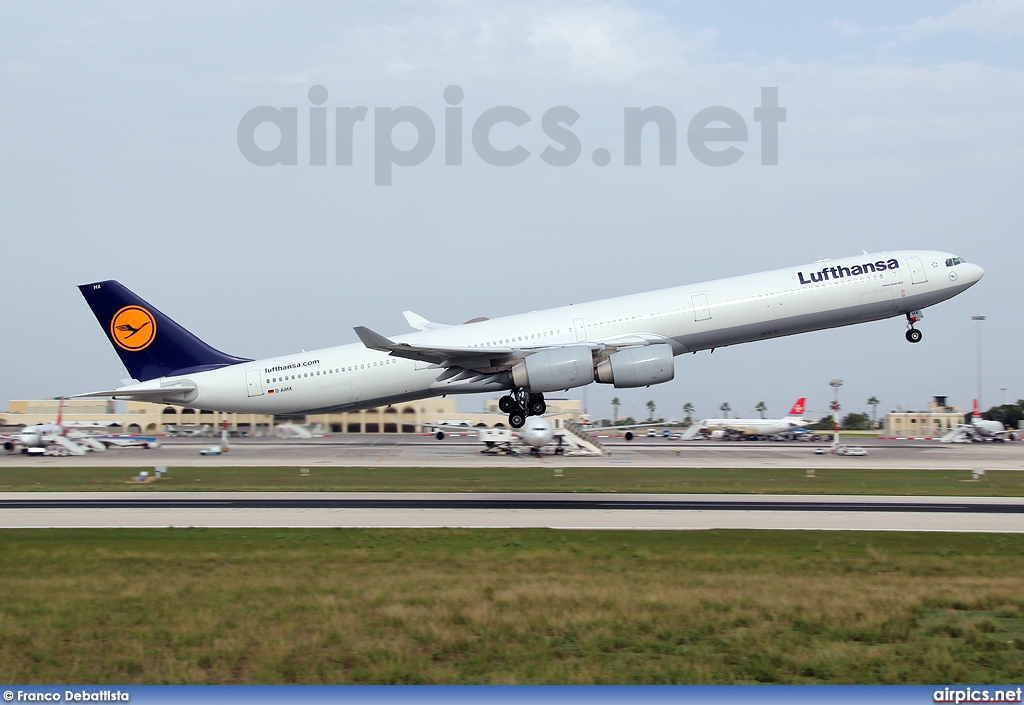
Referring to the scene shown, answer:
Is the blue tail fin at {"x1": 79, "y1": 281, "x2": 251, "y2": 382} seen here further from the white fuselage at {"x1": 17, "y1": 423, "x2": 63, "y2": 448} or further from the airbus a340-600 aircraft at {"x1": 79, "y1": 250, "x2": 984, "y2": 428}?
the white fuselage at {"x1": 17, "y1": 423, "x2": 63, "y2": 448}

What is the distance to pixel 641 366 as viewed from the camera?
34.9 m

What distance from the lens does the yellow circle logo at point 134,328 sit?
139ft

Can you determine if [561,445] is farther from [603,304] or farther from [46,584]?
[46,584]

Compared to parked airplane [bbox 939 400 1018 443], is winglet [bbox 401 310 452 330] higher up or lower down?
higher up

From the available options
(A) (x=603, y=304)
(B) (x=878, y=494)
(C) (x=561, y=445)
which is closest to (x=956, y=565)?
(A) (x=603, y=304)

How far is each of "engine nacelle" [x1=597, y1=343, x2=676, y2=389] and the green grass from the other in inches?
435

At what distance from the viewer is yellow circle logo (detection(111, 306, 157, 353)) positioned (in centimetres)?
4247

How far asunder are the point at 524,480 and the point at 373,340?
19.3 m

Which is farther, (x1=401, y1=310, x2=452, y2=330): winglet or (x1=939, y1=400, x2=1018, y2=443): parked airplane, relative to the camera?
(x1=939, y1=400, x2=1018, y2=443): parked airplane

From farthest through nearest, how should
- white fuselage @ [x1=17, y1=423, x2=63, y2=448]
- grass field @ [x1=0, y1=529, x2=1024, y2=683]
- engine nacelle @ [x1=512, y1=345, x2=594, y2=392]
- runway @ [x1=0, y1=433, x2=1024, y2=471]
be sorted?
white fuselage @ [x1=17, y1=423, x2=63, y2=448]
runway @ [x1=0, y1=433, x2=1024, y2=471]
engine nacelle @ [x1=512, y1=345, x2=594, y2=392]
grass field @ [x1=0, y1=529, x2=1024, y2=683]

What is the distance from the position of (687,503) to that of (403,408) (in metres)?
44.9

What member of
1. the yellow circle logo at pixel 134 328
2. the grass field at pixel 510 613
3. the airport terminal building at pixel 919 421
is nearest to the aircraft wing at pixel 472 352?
the grass field at pixel 510 613

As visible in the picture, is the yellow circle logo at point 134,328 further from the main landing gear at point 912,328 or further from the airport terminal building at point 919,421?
the airport terminal building at point 919,421

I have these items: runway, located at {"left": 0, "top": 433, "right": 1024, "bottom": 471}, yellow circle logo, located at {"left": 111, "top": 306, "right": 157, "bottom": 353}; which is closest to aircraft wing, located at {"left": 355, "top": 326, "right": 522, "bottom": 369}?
yellow circle logo, located at {"left": 111, "top": 306, "right": 157, "bottom": 353}
